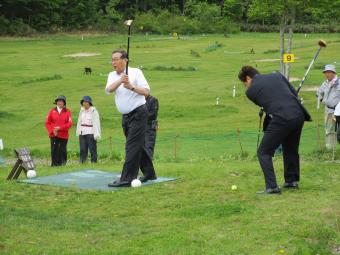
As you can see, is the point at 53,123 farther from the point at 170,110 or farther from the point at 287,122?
the point at 170,110

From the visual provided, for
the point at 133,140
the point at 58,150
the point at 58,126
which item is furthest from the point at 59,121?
the point at 133,140

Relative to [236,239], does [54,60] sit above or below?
below

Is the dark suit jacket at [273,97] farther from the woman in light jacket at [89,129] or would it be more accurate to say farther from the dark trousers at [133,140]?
the woman in light jacket at [89,129]

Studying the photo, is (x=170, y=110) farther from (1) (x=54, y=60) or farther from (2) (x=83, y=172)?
(1) (x=54, y=60)

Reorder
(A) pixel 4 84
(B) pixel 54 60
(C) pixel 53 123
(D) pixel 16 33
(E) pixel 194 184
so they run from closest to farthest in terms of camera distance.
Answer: (E) pixel 194 184, (C) pixel 53 123, (A) pixel 4 84, (B) pixel 54 60, (D) pixel 16 33

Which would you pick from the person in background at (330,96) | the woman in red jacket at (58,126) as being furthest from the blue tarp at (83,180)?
the person in background at (330,96)

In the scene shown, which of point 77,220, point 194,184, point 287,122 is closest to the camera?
point 77,220

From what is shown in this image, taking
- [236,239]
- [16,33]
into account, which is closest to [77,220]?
[236,239]

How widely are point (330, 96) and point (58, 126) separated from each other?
6190mm

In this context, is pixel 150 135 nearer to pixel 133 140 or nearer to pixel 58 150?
pixel 133 140

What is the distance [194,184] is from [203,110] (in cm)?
1913

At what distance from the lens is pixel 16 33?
3349 inches

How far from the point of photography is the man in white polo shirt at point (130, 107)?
1170 cm

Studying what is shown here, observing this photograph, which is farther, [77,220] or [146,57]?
[146,57]
